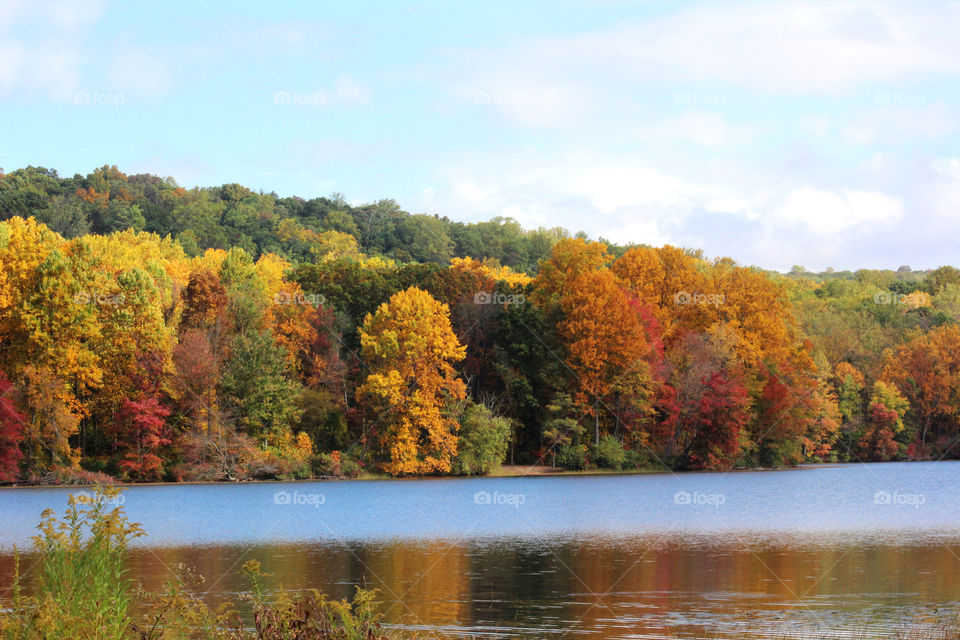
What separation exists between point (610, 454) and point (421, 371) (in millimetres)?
13361

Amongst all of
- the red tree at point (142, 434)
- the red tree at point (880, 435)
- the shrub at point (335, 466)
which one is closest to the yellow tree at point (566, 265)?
the shrub at point (335, 466)

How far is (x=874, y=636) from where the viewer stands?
49.1 ft

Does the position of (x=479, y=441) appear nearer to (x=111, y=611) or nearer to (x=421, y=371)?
(x=421, y=371)

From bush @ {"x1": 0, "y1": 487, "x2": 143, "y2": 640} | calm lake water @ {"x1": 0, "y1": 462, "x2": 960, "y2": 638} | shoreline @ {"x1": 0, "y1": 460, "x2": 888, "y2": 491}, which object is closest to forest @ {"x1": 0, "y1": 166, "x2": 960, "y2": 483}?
shoreline @ {"x1": 0, "y1": 460, "x2": 888, "y2": 491}

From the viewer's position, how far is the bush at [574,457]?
62719 mm

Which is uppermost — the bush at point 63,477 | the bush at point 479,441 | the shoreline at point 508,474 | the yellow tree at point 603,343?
the yellow tree at point 603,343

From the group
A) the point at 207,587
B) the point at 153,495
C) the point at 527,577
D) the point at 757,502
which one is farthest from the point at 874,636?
the point at 153,495

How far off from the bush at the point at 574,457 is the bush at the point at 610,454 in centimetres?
95

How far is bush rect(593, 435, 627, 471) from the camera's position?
63281 millimetres

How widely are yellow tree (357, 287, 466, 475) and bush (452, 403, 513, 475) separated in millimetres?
768

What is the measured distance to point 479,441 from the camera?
5938 centimetres

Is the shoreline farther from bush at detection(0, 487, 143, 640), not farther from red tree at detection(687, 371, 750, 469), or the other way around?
bush at detection(0, 487, 143, 640)

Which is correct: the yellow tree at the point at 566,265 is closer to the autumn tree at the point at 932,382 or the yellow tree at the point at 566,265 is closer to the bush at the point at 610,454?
the bush at the point at 610,454

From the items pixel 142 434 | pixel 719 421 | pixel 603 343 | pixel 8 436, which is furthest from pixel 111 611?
pixel 719 421
